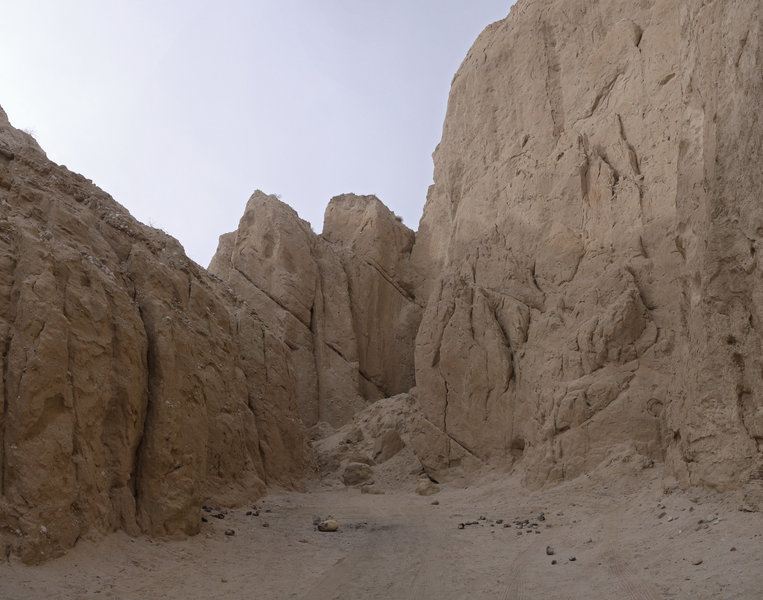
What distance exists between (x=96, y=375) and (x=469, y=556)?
537 centimetres

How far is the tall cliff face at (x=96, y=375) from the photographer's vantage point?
754 cm

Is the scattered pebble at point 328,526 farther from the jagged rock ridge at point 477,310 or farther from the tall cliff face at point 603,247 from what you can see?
the tall cliff face at point 603,247

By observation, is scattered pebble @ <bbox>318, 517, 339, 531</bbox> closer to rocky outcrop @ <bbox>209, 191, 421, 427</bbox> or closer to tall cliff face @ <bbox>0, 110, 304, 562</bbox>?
tall cliff face @ <bbox>0, 110, 304, 562</bbox>

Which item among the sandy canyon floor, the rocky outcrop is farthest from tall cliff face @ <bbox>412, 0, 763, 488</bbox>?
the rocky outcrop

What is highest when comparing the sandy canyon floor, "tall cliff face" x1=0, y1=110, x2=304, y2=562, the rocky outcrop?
the rocky outcrop

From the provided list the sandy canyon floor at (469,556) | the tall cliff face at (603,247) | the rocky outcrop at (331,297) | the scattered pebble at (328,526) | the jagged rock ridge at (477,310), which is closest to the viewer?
the sandy canyon floor at (469,556)

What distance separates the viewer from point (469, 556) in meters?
8.91

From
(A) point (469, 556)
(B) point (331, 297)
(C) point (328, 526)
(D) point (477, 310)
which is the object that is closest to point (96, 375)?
(C) point (328, 526)

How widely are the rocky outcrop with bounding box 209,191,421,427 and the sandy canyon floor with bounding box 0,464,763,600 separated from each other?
1103 centimetres

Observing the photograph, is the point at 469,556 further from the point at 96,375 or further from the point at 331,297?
the point at 331,297

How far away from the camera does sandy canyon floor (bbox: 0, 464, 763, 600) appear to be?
6.64 m

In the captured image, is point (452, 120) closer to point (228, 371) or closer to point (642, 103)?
point (642, 103)

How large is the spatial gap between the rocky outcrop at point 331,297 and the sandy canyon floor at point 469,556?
1103 centimetres

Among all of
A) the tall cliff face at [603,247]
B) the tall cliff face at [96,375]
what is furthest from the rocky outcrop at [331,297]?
the tall cliff face at [96,375]
